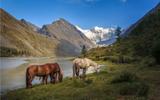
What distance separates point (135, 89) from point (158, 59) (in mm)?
30444

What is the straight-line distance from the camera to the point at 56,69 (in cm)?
3044

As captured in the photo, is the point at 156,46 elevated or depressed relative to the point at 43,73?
elevated

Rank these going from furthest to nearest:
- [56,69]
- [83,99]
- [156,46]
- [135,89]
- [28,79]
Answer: [156,46] → [56,69] → [28,79] → [135,89] → [83,99]

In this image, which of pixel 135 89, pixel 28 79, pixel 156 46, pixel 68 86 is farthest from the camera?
pixel 156 46

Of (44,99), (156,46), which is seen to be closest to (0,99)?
(44,99)

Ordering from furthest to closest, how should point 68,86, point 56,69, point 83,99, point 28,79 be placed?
1. point 56,69
2. point 28,79
3. point 68,86
4. point 83,99

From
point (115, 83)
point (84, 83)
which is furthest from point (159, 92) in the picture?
point (84, 83)

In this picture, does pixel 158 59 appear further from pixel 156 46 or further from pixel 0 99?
pixel 0 99

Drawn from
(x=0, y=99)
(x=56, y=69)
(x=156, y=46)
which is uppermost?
(x=156, y=46)

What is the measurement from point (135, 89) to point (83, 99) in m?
4.18

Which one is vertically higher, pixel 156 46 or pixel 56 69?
pixel 156 46

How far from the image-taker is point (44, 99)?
19.0 meters

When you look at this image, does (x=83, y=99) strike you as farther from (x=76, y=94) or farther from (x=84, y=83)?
(x=84, y=83)

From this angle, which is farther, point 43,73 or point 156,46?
point 156,46
